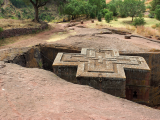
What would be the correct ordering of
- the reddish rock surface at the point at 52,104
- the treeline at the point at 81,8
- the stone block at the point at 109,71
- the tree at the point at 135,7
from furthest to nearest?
the treeline at the point at 81,8
the tree at the point at 135,7
the stone block at the point at 109,71
the reddish rock surface at the point at 52,104

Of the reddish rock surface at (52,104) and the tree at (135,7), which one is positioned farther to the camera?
the tree at (135,7)

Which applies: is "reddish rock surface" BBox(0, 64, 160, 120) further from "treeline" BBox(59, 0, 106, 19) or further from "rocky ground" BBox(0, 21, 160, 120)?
"treeline" BBox(59, 0, 106, 19)

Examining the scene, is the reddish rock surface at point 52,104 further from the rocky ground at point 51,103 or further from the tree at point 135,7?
the tree at point 135,7

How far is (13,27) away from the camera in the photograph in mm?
11875

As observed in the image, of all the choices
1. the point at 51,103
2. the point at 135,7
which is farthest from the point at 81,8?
the point at 51,103

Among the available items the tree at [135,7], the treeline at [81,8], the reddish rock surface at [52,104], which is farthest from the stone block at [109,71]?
the tree at [135,7]

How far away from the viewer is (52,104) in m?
2.62

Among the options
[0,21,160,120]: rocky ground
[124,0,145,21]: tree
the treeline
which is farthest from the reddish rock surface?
[124,0,145,21]: tree

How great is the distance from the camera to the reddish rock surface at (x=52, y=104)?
7.30 feet

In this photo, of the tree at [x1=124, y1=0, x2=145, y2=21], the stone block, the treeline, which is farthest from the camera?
the treeline

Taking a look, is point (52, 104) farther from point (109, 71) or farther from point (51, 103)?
point (109, 71)

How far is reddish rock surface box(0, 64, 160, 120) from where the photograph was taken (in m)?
2.23

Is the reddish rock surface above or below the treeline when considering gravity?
below

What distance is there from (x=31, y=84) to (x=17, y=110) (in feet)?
4.08
